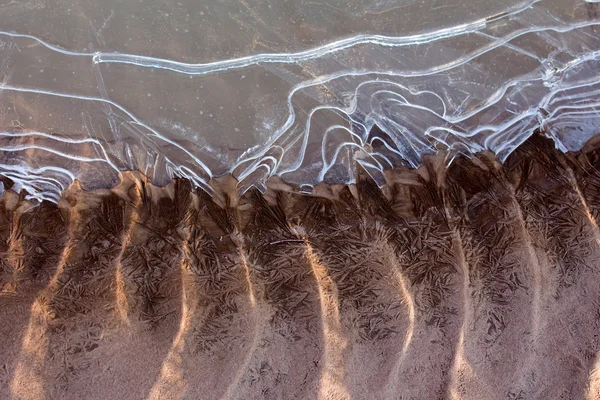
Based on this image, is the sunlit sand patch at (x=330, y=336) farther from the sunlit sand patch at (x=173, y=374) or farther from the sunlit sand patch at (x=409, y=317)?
the sunlit sand patch at (x=173, y=374)

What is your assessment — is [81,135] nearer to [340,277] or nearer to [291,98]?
[291,98]

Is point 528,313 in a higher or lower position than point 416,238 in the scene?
lower

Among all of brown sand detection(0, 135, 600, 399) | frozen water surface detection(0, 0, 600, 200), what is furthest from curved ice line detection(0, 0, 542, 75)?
brown sand detection(0, 135, 600, 399)

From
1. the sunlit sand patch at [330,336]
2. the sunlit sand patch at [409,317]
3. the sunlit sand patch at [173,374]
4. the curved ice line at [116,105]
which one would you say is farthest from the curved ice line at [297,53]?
the sunlit sand patch at [173,374]

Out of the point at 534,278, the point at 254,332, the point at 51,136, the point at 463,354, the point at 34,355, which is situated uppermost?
the point at 51,136

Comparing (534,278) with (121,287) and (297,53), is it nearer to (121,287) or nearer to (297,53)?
(297,53)

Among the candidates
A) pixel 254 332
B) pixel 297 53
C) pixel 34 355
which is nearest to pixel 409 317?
pixel 254 332

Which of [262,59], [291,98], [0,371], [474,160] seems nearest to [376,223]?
[474,160]
